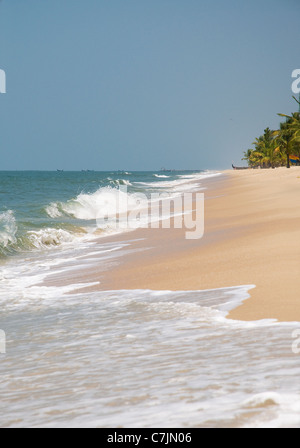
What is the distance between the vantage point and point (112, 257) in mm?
10039

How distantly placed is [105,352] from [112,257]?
19.3ft

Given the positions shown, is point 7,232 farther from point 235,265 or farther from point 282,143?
point 282,143

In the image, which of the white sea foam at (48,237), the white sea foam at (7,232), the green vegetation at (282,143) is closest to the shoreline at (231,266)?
the white sea foam at (48,237)

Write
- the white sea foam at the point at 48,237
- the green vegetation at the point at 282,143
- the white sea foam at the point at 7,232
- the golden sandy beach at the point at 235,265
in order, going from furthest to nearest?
the green vegetation at the point at 282,143 < the white sea foam at the point at 48,237 < the white sea foam at the point at 7,232 < the golden sandy beach at the point at 235,265

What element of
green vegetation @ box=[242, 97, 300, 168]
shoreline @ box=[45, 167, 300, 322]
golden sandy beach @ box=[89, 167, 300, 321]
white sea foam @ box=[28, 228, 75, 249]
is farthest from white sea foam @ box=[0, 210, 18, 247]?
green vegetation @ box=[242, 97, 300, 168]

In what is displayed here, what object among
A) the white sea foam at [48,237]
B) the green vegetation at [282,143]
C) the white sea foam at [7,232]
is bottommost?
the white sea foam at [48,237]

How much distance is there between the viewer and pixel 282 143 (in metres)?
74.4

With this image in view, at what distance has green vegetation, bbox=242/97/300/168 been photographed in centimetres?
6094

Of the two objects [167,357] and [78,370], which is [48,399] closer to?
[78,370]

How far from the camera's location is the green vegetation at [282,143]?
200 feet

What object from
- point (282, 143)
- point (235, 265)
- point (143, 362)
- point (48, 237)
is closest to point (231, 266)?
point (235, 265)

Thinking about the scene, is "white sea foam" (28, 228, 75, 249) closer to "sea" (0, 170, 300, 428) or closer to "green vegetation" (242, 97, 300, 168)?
"sea" (0, 170, 300, 428)

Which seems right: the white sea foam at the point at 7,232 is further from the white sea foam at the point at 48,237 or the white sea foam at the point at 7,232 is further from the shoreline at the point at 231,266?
the shoreline at the point at 231,266
